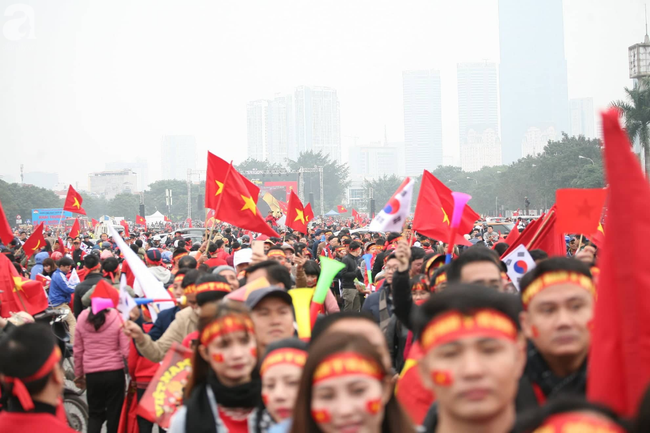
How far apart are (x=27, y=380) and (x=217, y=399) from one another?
3.37 feet

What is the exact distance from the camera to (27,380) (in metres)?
3.60

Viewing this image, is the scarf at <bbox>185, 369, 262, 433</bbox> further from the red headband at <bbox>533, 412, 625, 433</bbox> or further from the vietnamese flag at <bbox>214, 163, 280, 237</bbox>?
the vietnamese flag at <bbox>214, 163, 280, 237</bbox>

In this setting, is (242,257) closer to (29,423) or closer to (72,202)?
(29,423)

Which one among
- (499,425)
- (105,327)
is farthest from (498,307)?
(105,327)

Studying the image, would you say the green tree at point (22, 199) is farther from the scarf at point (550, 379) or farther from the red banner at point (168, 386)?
the scarf at point (550, 379)

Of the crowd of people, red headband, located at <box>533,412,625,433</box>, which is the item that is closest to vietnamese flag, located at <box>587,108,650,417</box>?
the crowd of people

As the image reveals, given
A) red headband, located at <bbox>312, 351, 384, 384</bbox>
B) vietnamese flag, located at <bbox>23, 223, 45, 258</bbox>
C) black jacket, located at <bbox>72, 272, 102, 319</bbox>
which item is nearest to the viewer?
red headband, located at <bbox>312, 351, 384, 384</bbox>

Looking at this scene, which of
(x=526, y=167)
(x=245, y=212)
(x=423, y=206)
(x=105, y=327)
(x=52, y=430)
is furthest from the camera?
Result: (x=526, y=167)

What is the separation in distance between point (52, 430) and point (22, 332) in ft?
1.75

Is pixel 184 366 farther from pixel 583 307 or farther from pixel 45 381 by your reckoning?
pixel 583 307

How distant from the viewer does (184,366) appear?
4.14m

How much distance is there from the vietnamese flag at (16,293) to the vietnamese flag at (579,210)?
5.13 meters

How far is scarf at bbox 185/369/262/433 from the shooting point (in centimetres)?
319

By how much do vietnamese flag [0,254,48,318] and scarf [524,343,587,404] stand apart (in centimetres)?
540
